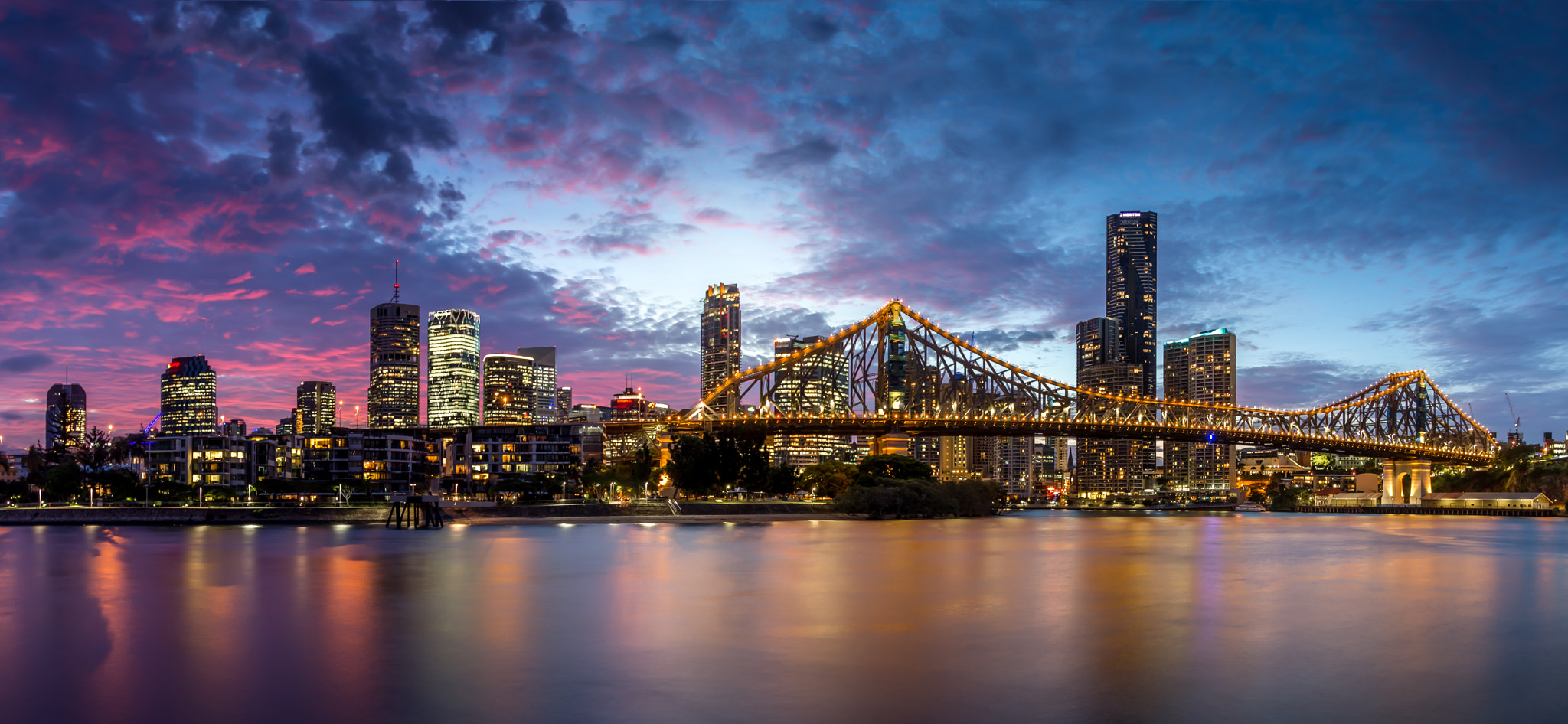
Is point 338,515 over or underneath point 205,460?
underneath

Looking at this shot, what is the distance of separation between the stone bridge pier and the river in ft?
297

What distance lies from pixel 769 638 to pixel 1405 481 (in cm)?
13228

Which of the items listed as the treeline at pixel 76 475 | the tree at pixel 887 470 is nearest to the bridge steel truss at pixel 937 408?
the tree at pixel 887 470

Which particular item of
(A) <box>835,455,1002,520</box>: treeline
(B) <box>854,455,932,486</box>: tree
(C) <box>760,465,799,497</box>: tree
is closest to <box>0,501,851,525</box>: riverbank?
(A) <box>835,455,1002,520</box>: treeline

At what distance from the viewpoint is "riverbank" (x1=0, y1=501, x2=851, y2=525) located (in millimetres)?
64562

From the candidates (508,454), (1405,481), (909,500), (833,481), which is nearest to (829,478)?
(833,481)

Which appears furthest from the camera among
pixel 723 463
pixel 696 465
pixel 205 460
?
pixel 205 460

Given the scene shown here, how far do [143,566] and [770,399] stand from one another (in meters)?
65.8

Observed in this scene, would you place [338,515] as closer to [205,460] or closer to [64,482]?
[64,482]

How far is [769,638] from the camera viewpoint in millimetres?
18922

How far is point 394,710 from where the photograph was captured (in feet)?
41.5

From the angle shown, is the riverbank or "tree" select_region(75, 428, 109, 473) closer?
the riverbank

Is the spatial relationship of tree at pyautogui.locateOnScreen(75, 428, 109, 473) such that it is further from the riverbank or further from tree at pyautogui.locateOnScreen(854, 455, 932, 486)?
tree at pyautogui.locateOnScreen(854, 455, 932, 486)

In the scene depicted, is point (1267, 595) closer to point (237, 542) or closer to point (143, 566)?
point (143, 566)
